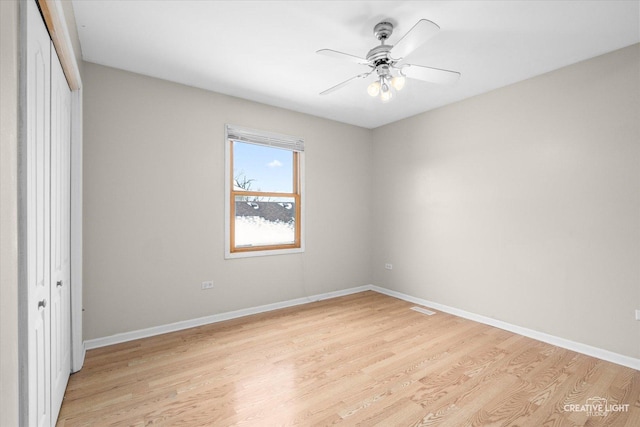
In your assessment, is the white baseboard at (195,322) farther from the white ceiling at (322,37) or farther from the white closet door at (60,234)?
the white ceiling at (322,37)

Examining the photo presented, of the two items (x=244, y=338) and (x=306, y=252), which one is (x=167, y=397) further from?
(x=306, y=252)

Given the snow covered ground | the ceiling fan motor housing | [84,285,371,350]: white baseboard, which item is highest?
the ceiling fan motor housing

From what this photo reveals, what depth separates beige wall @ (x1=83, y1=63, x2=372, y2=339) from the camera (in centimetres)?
286

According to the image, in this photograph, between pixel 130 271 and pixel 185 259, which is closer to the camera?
pixel 130 271

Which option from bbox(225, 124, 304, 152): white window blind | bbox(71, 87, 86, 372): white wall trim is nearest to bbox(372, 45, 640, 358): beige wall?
bbox(225, 124, 304, 152): white window blind

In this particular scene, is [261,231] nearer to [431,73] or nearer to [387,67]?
[387,67]

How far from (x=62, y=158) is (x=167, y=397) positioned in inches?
70.7

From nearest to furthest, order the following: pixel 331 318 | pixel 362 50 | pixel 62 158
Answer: pixel 62 158 < pixel 362 50 < pixel 331 318

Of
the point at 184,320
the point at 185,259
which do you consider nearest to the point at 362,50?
the point at 185,259

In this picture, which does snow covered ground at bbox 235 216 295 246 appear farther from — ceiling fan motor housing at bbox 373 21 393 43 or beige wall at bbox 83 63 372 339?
ceiling fan motor housing at bbox 373 21 393 43

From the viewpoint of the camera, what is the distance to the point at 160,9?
2123mm

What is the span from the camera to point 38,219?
1.40 m

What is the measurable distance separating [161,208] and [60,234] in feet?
4.09

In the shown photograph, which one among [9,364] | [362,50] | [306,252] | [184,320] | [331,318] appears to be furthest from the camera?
[306,252]
